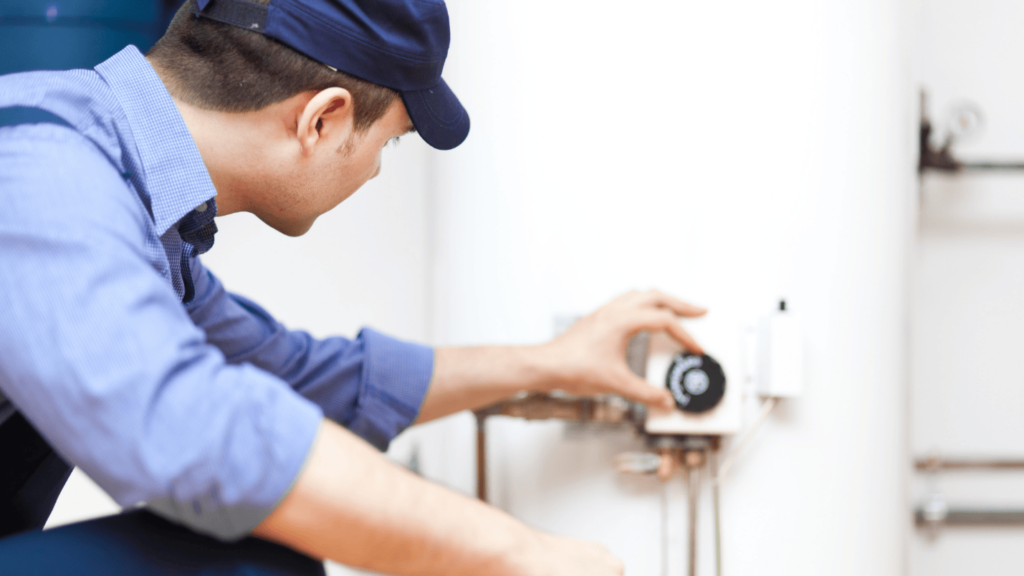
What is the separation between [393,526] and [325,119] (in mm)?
370

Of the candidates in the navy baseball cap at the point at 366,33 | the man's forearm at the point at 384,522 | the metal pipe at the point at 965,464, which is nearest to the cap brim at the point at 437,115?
the navy baseball cap at the point at 366,33

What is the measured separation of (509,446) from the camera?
33.8 inches

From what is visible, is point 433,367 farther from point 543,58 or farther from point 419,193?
point 419,193

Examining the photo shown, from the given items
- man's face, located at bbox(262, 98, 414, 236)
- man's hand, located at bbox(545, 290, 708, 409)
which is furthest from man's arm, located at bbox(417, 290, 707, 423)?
man's face, located at bbox(262, 98, 414, 236)

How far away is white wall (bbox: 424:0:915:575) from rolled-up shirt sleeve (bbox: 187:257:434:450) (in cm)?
15

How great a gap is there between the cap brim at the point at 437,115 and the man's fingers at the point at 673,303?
9.8 inches

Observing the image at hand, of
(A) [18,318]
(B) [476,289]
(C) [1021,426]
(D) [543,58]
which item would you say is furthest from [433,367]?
(C) [1021,426]

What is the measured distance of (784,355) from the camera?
2.42 ft

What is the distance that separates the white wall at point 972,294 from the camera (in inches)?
46.2

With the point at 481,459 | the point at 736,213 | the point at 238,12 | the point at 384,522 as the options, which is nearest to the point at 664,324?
the point at 736,213

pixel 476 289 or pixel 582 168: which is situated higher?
pixel 582 168

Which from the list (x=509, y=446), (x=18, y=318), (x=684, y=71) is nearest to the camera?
(x=18, y=318)

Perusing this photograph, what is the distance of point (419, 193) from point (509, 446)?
1.93 ft

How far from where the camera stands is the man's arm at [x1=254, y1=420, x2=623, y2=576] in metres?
0.46
